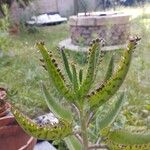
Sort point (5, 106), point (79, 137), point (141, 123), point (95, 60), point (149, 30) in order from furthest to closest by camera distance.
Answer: point (149, 30)
point (141, 123)
point (5, 106)
point (79, 137)
point (95, 60)

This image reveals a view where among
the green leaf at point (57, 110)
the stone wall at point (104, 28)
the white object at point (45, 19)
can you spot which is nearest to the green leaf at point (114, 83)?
the green leaf at point (57, 110)

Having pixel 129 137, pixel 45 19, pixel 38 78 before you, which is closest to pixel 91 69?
pixel 129 137

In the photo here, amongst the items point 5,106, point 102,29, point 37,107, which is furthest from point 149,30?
point 5,106

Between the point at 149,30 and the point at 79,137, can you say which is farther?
the point at 149,30

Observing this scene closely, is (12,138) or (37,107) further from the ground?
(12,138)

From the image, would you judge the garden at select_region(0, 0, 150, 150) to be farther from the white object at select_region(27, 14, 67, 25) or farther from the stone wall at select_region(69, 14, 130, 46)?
the white object at select_region(27, 14, 67, 25)

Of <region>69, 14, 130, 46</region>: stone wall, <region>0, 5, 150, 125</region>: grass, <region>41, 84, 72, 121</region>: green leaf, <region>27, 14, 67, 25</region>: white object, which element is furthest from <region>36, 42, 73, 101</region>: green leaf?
<region>27, 14, 67, 25</region>: white object

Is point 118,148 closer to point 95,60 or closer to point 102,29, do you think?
point 95,60

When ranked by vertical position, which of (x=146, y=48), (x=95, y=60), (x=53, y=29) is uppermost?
(x=95, y=60)
